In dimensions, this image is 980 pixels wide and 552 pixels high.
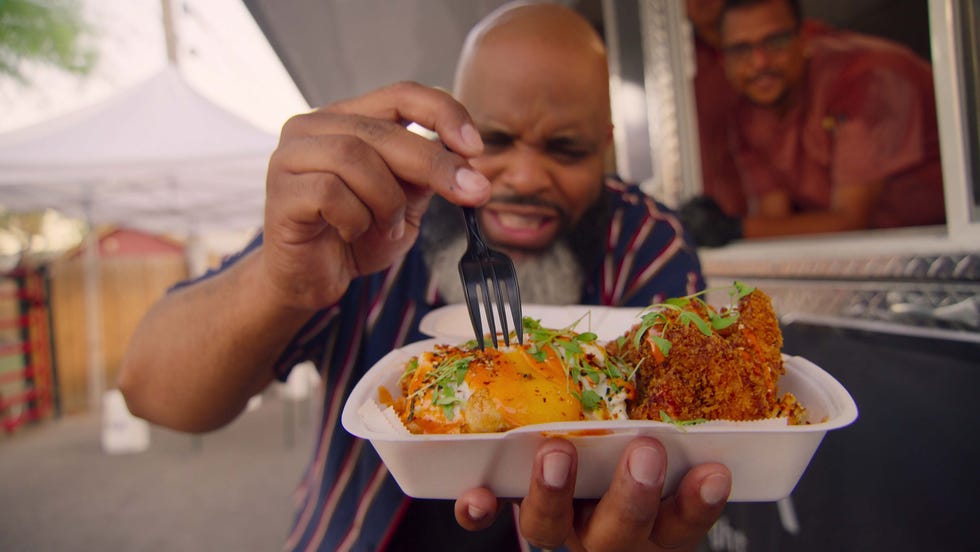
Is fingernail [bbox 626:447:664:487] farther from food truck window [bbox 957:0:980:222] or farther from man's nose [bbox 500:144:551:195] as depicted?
food truck window [bbox 957:0:980:222]

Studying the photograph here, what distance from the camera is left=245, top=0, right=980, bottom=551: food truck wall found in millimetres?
820

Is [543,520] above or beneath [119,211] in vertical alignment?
beneath

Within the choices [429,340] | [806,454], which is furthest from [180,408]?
[806,454]

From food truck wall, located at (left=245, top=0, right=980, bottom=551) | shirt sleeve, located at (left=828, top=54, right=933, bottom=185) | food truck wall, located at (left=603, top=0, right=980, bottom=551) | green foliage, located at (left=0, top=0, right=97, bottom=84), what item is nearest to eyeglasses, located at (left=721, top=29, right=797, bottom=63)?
shirt sleeve, located at (left=828, top=54, right=933, bottom=185)

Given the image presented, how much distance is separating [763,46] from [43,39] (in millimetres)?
7417

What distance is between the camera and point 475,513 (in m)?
0.55

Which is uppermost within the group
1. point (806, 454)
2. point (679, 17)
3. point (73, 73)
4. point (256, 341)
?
point (73, 73)

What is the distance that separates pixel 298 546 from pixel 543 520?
0.78m

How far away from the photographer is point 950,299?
0.97 meters

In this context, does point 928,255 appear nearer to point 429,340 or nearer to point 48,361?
point 429,340

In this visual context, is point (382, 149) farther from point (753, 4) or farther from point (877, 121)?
point (753, 4)

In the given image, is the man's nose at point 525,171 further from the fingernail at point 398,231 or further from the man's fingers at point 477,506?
the man's fingers at point 477,506

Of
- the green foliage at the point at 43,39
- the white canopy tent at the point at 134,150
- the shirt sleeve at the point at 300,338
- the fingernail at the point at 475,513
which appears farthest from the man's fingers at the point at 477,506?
the green foliage at the point at 43,39

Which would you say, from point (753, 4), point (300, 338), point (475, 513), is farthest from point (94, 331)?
point (753, 4)
